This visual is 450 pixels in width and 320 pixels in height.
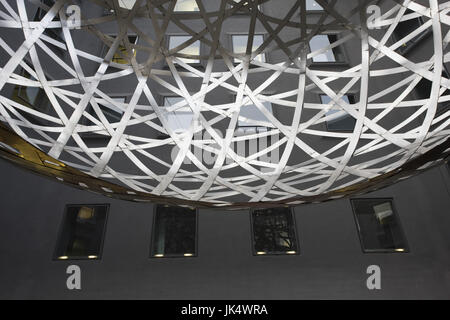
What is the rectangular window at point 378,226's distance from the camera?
28.0 ft

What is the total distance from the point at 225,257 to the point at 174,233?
5.99ft

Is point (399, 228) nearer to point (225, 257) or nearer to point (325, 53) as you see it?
point (225, 257)

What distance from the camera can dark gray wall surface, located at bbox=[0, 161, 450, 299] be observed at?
7.94m

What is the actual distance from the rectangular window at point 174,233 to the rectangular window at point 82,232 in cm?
A: 168

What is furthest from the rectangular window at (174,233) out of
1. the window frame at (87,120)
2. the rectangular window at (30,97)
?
the rectangular window at (30,97)

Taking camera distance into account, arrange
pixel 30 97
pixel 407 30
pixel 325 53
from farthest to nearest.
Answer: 1. pixel 325 53
2. pixel 407 30
3. pixel 30 97

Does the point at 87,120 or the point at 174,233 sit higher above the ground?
the point at 87,120

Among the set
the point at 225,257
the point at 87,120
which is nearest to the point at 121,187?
the point at 225,257

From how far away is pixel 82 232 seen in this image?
902 cm

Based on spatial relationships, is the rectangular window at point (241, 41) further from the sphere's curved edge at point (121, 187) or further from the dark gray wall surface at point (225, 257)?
the sphere's curved edge at point (121, 187)

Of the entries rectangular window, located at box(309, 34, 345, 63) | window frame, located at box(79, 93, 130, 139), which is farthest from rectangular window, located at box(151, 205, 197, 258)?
rectangular window, located at box(309, 34, 345, 63)
